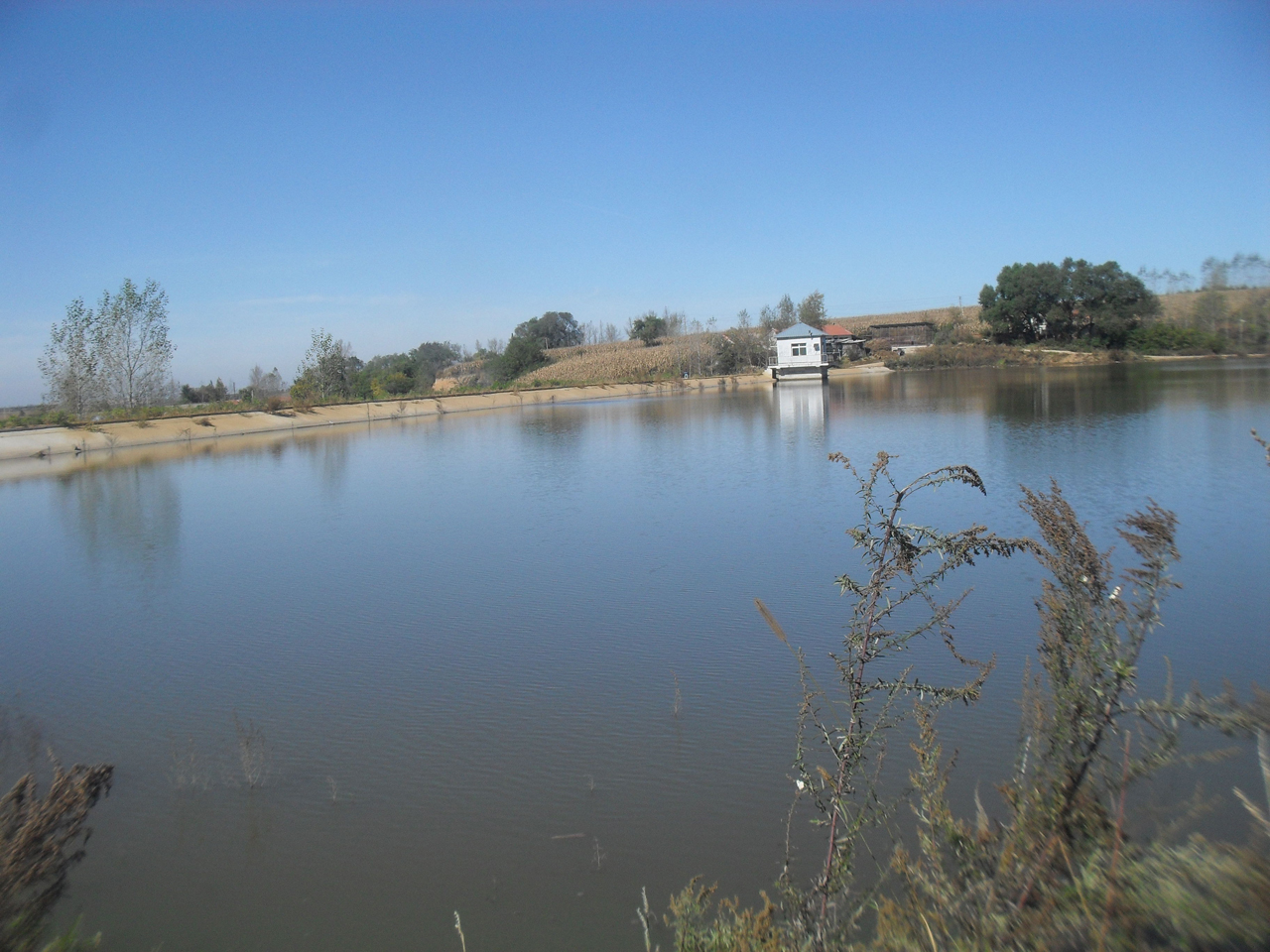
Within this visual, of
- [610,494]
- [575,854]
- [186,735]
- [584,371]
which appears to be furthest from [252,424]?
[584,371]

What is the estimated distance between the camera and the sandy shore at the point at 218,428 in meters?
31.9

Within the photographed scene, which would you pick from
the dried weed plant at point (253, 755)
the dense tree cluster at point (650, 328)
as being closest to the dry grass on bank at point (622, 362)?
the dense tree cluster at point (650, 328)

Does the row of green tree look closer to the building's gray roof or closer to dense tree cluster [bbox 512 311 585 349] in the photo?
the building's gray roof

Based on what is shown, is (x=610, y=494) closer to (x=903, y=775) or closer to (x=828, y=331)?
(x=903, y=775)

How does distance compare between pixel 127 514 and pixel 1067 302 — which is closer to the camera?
pixel 127 514

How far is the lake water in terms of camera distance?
451 cm

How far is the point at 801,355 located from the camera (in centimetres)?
5956

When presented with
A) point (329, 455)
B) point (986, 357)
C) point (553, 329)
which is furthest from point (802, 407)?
point (553, 329)

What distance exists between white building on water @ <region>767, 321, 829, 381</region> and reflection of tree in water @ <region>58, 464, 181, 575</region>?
41591 mm

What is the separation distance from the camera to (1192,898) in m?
1.97

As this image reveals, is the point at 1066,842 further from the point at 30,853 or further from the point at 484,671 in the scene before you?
the point at 484,671

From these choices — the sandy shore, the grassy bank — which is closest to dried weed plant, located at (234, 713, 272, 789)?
the sandy shore

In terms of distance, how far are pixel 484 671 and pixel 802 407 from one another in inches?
→ 1256

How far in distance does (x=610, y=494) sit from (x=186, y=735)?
1036 cm
